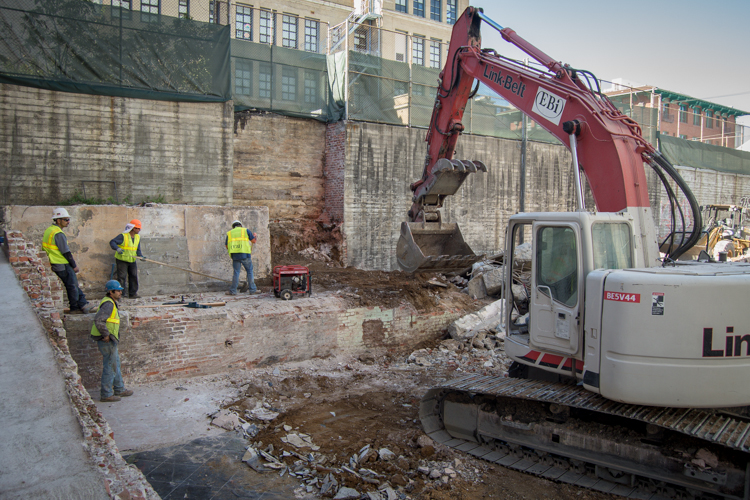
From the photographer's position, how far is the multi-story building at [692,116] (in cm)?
2681

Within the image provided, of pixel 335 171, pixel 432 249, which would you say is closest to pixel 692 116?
pixel 335 171

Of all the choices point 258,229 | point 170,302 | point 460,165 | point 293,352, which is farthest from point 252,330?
point 460,165

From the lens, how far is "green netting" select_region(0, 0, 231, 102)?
10359 mm

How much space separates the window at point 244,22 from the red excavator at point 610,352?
836 inches

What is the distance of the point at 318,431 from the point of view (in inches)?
242

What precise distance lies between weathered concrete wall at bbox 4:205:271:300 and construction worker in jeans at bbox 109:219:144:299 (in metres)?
0.38

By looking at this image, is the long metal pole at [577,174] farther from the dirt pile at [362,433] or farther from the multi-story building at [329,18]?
the multi-story building at [329,18]

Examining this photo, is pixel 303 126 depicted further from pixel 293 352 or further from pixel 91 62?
pixel 293 352

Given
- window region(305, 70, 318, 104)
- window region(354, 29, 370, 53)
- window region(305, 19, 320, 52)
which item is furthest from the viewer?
window region(305, 19, 320, 52)

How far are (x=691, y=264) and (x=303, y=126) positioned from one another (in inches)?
429

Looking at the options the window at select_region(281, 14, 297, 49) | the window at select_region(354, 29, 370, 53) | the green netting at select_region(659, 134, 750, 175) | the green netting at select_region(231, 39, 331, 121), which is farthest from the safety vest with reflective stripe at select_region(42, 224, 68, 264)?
the green netting at select_region(659, 134, 750, 175)

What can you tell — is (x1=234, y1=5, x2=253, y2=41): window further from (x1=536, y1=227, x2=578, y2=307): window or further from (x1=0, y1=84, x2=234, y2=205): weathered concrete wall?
(x1=536, y1=227, x2=578, y2=307): window

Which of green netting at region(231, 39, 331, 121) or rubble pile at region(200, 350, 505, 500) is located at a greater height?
green netting at region(231, 39, 331, 121)

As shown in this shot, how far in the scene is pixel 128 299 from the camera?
29.6ft
